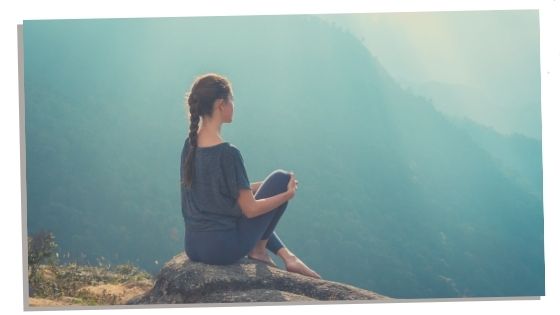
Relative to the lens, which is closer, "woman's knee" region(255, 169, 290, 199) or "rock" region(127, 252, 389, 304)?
"rock" region(127, 252, 389, 304)

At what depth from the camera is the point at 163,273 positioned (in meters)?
6.23

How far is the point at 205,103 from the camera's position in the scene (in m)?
5.99

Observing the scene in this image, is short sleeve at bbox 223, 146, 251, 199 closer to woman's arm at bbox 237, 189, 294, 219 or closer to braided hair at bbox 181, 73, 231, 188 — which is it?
woman's arm at bbox 237, 189, 294, 219

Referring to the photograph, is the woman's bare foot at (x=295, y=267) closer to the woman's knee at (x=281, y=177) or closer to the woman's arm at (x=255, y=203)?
the woman's arm at (x=255, y=203)

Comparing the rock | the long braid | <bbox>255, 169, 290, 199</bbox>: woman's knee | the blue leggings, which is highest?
the long braid

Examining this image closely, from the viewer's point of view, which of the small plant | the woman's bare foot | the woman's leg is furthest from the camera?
the small plant

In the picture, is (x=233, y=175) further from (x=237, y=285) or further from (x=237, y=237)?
(x=237, y=285)

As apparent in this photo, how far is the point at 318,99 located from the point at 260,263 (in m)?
2.24

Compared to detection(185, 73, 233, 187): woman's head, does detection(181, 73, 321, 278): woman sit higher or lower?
lower

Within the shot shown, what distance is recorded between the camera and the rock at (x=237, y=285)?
5.89m

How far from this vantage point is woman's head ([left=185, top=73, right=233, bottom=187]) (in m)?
5.97

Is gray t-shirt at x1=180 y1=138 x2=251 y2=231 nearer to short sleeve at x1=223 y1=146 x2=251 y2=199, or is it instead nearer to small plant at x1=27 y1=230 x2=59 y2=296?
short sleeve at x1=223 y1=146 x2=251 y2=199

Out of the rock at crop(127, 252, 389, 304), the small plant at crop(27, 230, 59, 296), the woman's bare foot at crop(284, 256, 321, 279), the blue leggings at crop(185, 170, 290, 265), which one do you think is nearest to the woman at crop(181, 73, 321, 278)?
the blue leggings at crop(185, 170, 290, 265)

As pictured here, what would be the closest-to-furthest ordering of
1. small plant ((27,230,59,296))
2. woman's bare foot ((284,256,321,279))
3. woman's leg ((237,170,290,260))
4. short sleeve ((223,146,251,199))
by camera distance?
short sleeve ((223,146,251,199))
woman's leg ((237,170,290,260))
woman's bare foot ((284,256,321,279))
small plant ((27,230,59,296))
